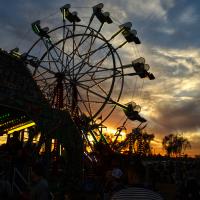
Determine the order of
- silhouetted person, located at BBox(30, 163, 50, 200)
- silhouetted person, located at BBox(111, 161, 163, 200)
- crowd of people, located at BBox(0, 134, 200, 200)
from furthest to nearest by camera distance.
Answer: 1. silhouetted person, located at BBox(30, 163, 50, 200)
2. crowd of people, located at BBox(0, 134, 200, 200)
3. silhouetted person, located at BBox(111, 161, 163, 200)

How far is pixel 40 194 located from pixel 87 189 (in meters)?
7.98

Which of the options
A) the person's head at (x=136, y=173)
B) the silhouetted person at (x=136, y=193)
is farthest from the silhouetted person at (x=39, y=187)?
the silhouetted person at (x=136, y=193)

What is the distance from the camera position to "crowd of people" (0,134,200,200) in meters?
4.08

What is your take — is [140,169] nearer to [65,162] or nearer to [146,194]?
[146,194]

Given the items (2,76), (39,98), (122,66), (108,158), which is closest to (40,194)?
(2,76)

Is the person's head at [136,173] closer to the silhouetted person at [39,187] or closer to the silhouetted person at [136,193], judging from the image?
the silhouetted person at [136,193]

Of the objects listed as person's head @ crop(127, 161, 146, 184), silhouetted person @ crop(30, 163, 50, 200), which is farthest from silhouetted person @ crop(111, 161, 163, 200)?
silhouetted person @ crop(30, 163, 50, 200)

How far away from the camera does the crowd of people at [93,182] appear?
161 inches

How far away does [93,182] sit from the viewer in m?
15.8

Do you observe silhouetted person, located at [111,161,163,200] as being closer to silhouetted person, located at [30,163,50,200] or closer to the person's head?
the person's head

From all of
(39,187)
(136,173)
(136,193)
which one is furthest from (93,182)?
(136,193)

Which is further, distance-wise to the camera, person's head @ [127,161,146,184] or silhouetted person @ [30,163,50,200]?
silhouetted person @ [30,163,50,200]

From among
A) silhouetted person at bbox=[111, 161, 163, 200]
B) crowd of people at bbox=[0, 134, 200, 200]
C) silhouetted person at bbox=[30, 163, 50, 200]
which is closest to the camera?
silhouetted person at bbox=[111, 161, 163, 200]

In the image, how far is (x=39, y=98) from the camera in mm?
17594
